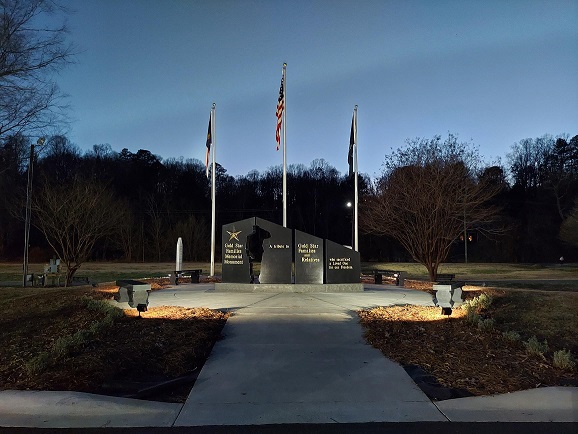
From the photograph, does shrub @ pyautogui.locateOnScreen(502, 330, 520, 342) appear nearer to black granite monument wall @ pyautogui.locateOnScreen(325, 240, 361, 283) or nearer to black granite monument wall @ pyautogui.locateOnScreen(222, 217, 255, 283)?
black granite monument wall @ pyautogui.locateOnScreen(325, 240, 361, 283)

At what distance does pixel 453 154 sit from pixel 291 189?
208ft

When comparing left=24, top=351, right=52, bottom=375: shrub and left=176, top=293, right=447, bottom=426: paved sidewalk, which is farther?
left=24, top=351, right=52, bottom=375: shrub

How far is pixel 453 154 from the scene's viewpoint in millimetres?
24062

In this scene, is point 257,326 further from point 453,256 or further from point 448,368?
point 453,256

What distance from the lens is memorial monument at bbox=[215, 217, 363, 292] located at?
1602 cm

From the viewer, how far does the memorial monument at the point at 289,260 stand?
52.5ft

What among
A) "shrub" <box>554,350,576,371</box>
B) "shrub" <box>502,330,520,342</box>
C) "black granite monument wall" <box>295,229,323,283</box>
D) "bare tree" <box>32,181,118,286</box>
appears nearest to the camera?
"shrub" <box>554,350,576,371</box>

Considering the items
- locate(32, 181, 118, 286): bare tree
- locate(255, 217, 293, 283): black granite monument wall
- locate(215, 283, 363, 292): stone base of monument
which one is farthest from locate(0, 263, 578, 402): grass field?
locate(32, 181, 118, 286): bare tree

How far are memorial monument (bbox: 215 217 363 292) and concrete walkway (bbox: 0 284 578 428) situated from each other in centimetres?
756

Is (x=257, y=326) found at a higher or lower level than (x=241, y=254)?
lower

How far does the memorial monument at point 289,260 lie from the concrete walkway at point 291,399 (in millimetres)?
7562

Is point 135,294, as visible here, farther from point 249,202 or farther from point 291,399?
point 249,202

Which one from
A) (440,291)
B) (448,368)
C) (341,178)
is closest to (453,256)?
(341,178)

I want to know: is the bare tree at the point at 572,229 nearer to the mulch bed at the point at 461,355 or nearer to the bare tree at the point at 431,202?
the bare tree at the point at 431,202
